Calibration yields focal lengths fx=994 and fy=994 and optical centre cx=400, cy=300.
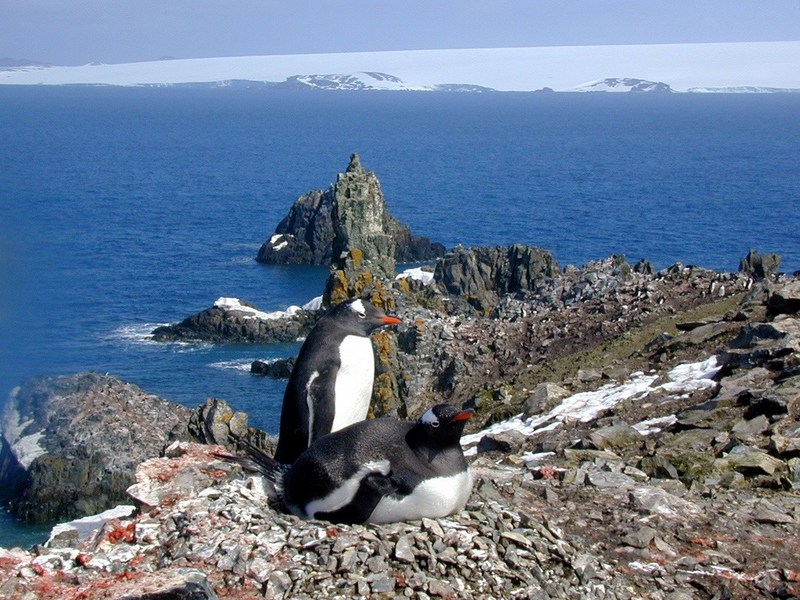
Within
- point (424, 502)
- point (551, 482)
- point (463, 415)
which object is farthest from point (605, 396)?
point (463, 415)

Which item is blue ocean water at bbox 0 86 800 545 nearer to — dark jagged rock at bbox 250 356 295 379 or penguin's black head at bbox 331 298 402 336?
dark jagged rock at bbox 250 356 295 379

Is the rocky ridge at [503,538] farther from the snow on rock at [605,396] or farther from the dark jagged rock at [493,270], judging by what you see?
the dark jagged rock at [493,270]

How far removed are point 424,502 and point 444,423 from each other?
748 millimetres

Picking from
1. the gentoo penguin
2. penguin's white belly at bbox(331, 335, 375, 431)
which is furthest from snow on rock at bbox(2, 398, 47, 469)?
penguin's white belly at bbox(331, 335, 375, 431)

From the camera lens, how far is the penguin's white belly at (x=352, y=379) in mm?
11109

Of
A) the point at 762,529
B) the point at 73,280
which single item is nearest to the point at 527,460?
the point at 762,529

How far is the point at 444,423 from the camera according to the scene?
8.91m

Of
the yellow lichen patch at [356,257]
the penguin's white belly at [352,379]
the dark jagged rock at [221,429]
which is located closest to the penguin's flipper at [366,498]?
the penguin's white belly at [352,379]

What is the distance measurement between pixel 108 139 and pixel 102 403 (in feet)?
535

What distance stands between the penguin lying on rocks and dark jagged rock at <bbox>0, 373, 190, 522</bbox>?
22108 millimetres

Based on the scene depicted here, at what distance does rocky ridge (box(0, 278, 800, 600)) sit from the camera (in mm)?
8422

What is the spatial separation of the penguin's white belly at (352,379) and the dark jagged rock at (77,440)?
2014 centimetres

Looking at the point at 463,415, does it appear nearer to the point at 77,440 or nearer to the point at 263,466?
the point at 263,466

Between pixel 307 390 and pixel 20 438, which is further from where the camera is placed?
pixel 20 438
